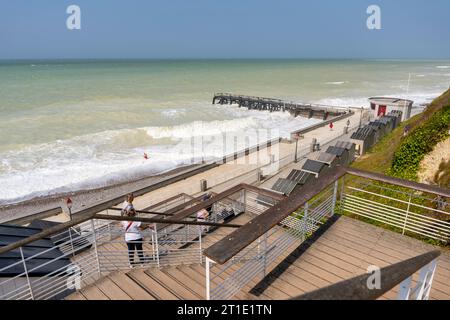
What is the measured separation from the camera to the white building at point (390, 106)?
97.0 ft

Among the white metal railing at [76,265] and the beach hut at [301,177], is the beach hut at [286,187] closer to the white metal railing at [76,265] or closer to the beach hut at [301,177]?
the beach hut at [301,177]

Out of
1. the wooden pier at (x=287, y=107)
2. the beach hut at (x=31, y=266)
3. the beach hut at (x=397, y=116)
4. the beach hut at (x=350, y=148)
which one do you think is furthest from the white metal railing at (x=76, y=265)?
the wooden pier at (x=287, y=107)

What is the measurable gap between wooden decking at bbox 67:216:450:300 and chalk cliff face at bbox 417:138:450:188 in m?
5.66

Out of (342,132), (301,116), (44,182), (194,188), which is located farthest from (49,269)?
(301,116)

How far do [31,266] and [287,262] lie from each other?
476 cm

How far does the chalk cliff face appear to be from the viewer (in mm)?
9406

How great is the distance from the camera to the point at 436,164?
385 inches

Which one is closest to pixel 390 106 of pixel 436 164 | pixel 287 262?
pixel 436 164

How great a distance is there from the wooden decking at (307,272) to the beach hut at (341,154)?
1222 cm

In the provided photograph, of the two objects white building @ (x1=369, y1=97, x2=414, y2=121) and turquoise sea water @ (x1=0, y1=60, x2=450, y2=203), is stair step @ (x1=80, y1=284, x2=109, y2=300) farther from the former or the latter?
white building @ (x1=369, y1=97, x2=414, y2=121)

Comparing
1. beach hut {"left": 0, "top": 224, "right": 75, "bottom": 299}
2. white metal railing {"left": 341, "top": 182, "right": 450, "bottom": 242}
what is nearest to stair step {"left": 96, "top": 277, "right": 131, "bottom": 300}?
beach hut {"left": 0, "top": 224, "right": 75, "bottom": 299}

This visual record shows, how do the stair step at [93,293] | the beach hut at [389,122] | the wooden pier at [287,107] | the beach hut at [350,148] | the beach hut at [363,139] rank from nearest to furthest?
1. the stair step at [93,293]
2. the beach hut at [350,148]
3. the beach hut at [363,139]
4. the beach hut at [389,122]
5. the wooden pier at [287,107]

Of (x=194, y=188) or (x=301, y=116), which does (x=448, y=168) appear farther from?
(x=301, y=116)
